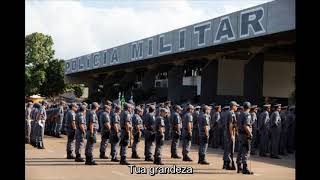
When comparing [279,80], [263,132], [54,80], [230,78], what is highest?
[54,80]

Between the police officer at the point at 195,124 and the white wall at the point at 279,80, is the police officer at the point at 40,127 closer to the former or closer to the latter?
the police officer at the point at 195,124

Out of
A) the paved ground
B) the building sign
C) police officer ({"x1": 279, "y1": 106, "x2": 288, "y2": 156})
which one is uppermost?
the building sign

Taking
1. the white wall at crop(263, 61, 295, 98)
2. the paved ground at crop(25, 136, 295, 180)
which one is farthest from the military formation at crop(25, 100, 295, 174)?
the white wall at crop(263, 61, 295, 98)

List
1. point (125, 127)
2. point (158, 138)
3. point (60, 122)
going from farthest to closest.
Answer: point (60, 122) < point (125, 127) < point (158, 138)

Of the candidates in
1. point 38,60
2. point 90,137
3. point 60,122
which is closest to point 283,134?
point 90,137

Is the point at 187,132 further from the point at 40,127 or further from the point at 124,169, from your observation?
the point at 40,127

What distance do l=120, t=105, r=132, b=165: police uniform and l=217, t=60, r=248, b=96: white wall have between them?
16.2m

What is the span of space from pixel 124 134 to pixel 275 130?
5813 millimetres

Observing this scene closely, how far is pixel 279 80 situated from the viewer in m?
30.1

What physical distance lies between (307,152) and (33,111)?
55.0ft

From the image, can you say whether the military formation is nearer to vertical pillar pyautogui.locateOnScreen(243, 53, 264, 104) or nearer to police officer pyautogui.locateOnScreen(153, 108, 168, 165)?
police officer pyautogui.locateOnScreen(153, 108, 168, 165)

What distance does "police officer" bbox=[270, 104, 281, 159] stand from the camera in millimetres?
17141

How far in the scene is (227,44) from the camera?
24.7 metres
